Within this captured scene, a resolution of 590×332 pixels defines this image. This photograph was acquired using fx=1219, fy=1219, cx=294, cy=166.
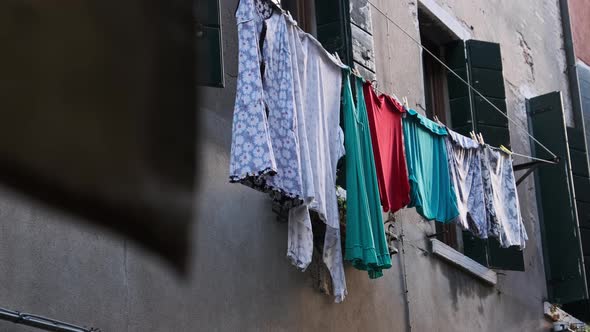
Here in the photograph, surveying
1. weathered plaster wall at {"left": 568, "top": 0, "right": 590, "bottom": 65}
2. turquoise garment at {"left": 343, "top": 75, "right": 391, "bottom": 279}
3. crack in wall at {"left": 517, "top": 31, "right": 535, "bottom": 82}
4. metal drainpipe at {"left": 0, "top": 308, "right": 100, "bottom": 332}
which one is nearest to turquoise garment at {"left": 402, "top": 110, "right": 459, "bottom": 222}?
turquoise garment at {"left": 343, "top": 75, "right": 391, "bottom": 279}

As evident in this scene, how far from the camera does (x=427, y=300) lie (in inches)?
365

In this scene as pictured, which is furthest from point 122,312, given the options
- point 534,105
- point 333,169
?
point 534,105

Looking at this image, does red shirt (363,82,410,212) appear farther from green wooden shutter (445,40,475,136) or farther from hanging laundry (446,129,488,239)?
green wooden shutter (445,40,475,136)

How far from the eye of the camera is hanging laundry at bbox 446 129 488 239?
28.7 ft

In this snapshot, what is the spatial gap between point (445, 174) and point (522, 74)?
3979 millimetres

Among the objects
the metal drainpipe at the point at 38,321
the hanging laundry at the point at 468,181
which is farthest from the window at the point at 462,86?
the metal drainpipe at the point at 38,321

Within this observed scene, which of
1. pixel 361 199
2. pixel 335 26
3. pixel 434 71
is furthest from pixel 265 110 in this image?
pixel 434 71

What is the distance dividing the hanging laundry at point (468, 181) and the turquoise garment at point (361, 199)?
1.17 meters

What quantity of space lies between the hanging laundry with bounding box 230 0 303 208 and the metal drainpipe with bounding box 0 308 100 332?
129 centimetres

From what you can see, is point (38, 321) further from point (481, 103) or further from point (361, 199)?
point (481, 103)

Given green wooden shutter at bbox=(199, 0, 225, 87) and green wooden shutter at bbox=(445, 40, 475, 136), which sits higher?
green wooden shutter at bbox=(445, 40, 475, 136)

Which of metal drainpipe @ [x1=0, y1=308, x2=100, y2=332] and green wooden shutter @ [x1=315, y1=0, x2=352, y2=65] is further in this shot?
green wooden shutter @ [x1=315, y1=0, x2=352, y2=65]

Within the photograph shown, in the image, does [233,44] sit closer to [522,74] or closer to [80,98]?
[80,98]

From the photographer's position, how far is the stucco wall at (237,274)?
5.86 m
